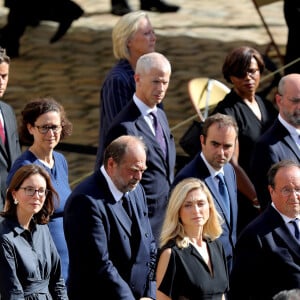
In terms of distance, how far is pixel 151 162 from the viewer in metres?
7.91

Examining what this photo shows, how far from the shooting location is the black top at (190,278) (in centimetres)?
665

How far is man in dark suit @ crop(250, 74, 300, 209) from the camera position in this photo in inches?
309

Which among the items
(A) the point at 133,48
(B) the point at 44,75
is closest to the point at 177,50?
(B) the point at 44,75

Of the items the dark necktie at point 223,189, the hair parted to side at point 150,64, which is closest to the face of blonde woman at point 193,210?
the dark necktie at point 223,189

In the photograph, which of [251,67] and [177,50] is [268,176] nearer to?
[251,67]

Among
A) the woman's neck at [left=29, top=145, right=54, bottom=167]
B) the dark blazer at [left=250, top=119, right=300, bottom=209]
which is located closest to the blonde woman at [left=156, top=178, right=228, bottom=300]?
the dark blazer at [left=250, top=119, right=300, bottom=209]

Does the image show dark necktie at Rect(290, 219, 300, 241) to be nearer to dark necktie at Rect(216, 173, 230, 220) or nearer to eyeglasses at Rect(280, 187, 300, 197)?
eyeglasses at Rect(280, 187, 300, 197)

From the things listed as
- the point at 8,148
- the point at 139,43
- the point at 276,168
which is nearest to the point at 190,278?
the point at 276,168

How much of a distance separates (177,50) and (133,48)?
566cm

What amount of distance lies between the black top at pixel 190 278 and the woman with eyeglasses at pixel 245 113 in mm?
1590

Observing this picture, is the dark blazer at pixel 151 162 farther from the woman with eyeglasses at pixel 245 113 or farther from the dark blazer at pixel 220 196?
the woman with eyeglasses at pixel 245 113

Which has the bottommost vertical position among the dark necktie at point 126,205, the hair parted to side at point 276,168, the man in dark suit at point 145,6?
the man in dark suit at point 145,6

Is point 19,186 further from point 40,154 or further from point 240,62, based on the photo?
point 240,62

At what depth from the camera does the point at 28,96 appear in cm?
1272
